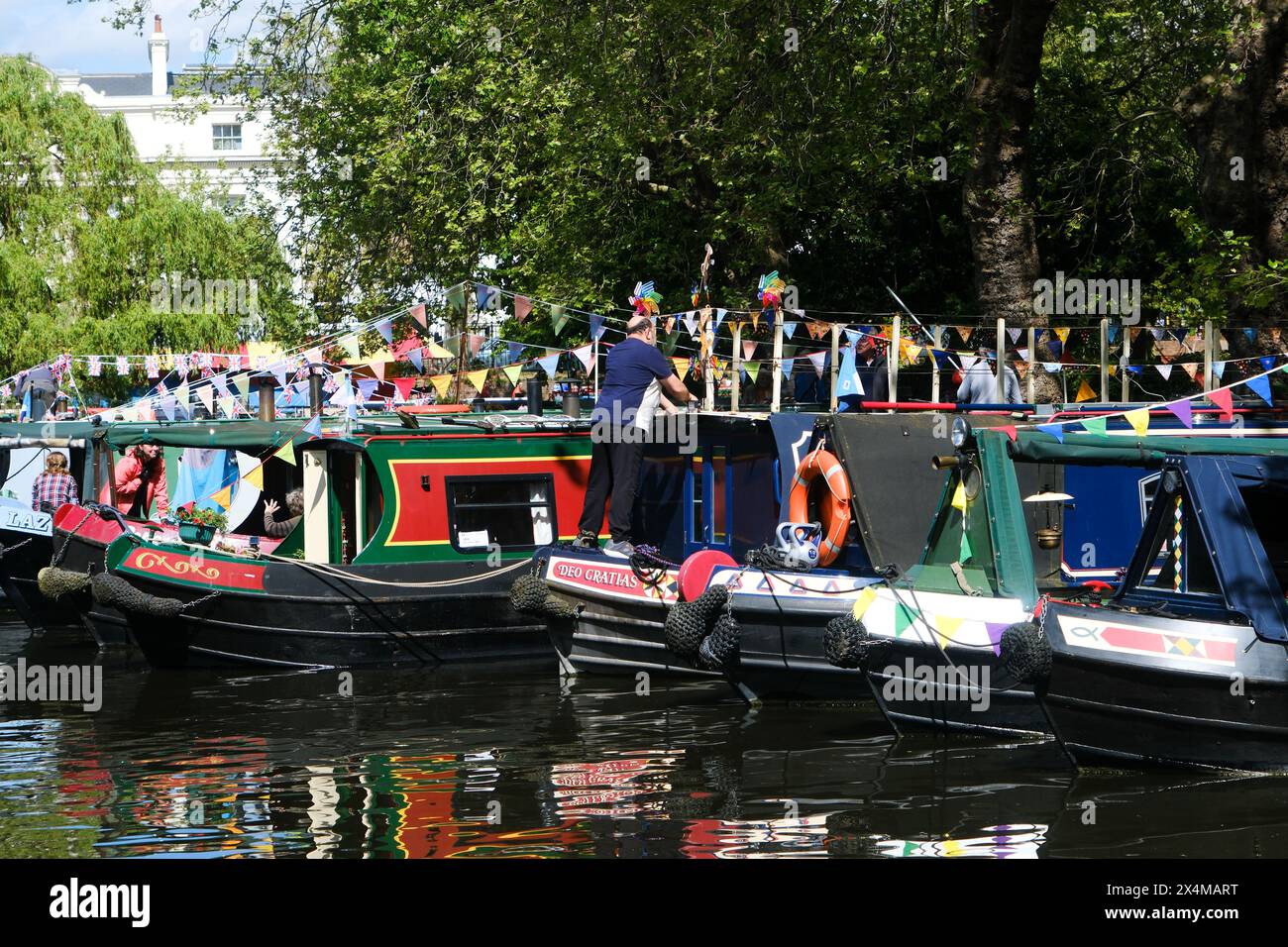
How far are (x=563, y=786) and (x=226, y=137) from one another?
5493cm

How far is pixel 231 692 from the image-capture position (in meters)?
14.1

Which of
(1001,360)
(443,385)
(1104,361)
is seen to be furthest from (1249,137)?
(443,385)

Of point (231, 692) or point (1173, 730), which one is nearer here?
point (1173, 730)

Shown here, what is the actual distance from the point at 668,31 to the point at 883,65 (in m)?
2.98

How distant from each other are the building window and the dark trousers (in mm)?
49919

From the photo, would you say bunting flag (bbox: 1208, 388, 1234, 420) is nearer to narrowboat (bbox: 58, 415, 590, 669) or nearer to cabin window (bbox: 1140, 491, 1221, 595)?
cabin window (bbox: 1140, 491, 1221, 595)

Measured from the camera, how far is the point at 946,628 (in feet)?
34.2

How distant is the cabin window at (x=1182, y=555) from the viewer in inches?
384

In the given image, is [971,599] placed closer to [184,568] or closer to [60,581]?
[184,568]

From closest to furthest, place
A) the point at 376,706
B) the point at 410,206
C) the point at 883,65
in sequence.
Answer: the point at 376,706
the point at 883,65
the point at 410,206

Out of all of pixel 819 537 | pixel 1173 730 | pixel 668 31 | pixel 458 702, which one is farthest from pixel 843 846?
pixel 668 31

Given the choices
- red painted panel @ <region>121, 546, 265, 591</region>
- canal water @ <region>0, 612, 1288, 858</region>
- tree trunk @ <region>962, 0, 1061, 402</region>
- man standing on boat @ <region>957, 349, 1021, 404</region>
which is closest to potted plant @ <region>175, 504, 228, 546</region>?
red painted panel @ <region>121, 546, 265, 591</region>

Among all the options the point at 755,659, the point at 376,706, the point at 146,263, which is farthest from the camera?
the point at 146,263
